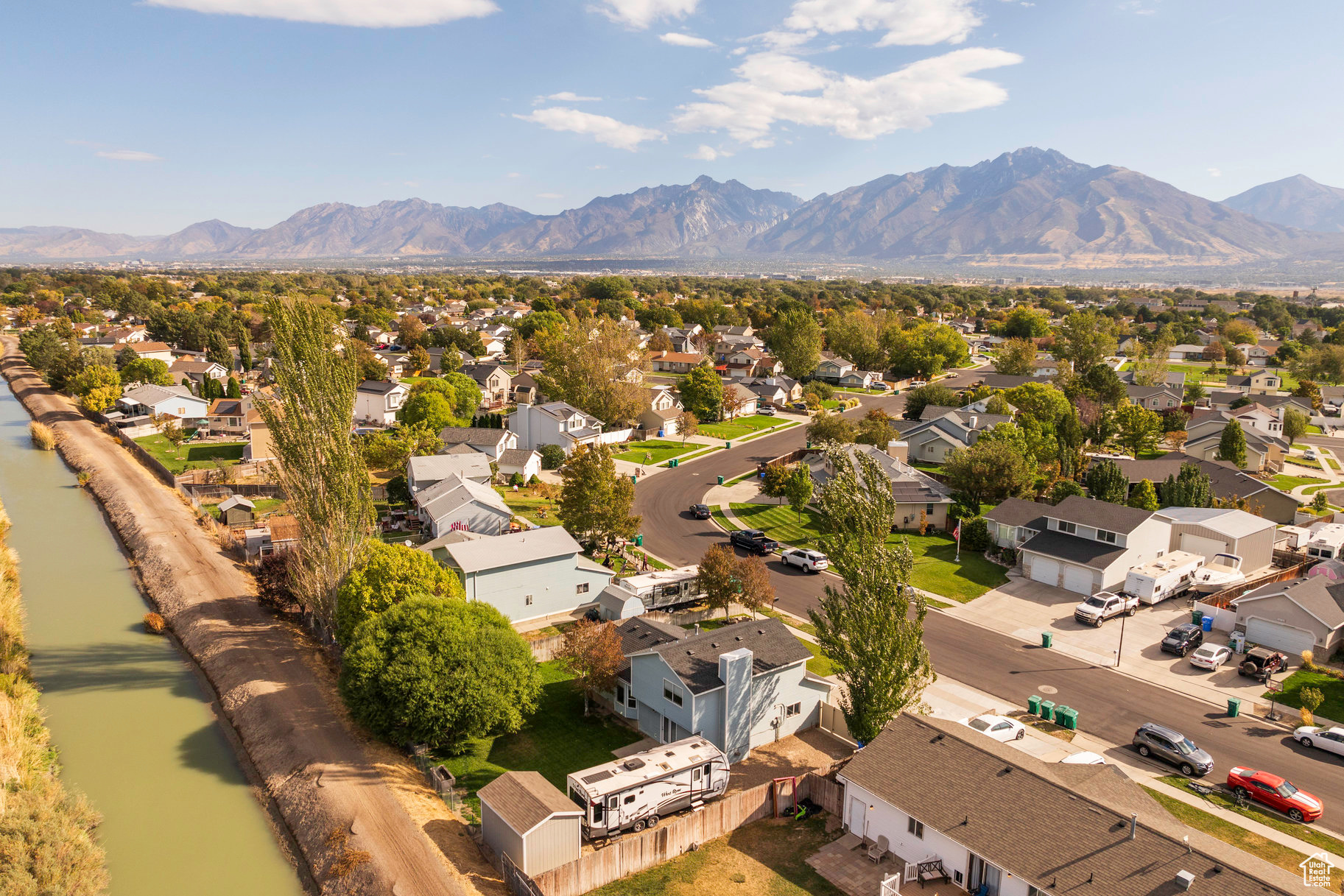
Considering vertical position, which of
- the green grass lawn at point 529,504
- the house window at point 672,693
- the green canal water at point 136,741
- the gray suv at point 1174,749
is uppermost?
the house window at point 672,693

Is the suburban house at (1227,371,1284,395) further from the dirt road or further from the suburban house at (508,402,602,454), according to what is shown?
the dirt road

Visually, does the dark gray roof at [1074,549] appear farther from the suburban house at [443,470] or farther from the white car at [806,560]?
the suburban house at [443,470]

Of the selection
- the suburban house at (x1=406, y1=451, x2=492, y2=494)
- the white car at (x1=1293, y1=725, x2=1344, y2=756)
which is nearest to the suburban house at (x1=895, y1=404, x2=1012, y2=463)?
the suburban house at (x1=406, y1=451, x2=492, y2=494)

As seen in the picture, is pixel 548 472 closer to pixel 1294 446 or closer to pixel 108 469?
pixel 108 469

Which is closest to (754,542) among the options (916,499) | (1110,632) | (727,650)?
Result: (916,499)

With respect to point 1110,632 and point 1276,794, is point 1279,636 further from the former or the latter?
point 1276,794

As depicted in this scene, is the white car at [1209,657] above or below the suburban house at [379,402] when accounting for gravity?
below

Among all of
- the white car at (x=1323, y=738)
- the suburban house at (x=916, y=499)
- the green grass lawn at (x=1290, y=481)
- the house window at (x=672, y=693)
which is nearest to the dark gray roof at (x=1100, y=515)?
the suburban house at (x=916, y=499)
